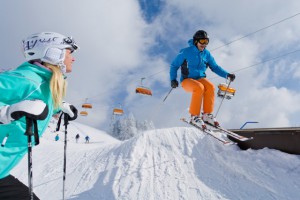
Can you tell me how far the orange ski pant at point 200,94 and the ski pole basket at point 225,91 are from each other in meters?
1.35

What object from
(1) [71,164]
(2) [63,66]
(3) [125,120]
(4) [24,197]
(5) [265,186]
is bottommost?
(3) [125,120]

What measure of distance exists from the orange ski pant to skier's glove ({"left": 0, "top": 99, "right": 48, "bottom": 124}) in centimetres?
618

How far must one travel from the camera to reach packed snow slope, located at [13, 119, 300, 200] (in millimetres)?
6336

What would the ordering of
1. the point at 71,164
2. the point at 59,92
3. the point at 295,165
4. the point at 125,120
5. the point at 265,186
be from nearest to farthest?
the point at 59,92 → the point at 265,186 → the point at 295,165 → the point at 71,164 → the point at 125,120

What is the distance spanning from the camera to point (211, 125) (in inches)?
332

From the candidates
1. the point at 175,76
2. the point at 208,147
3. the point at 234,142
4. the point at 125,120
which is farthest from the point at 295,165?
the point at 125,120

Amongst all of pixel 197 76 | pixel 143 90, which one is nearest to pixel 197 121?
pixel 197 76

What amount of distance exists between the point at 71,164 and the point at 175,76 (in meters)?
6.22

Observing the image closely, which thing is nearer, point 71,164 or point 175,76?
point 175,76

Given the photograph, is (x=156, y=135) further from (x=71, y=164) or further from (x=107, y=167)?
(x=71, y=164)

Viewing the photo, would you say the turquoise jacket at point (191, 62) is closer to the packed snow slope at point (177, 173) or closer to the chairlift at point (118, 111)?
the packed snow slope at point (177, 173)

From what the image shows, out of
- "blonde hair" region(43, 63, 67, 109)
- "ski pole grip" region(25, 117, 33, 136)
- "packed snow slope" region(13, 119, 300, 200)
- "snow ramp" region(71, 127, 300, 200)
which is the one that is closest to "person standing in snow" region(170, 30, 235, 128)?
"snow ramp" region(71, 127, 300, 200)

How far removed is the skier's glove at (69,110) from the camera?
3543 mm

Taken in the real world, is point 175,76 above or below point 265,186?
above
